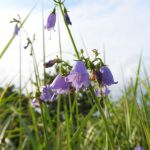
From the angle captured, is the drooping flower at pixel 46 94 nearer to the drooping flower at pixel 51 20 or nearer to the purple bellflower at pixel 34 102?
the purple bellflower at pixel 34 102

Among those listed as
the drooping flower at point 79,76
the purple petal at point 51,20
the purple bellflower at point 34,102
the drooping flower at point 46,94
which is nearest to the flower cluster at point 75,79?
the drooping flower at point 79,76

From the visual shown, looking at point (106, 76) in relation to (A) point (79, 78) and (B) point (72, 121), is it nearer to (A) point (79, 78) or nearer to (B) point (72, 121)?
(A) point (79, 78)

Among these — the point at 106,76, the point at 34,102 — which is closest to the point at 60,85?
the point at 106,76

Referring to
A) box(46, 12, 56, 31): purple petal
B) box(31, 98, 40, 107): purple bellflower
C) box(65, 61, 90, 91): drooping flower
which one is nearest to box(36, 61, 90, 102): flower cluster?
box(65, 61, 90, 91): drooping flower

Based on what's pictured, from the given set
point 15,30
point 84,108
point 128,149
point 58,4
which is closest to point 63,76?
point 58,4

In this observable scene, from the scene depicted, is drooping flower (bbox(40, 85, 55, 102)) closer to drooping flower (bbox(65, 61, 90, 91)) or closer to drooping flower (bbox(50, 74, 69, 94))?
drooping flower (bbox(50, 74, 69, 94))

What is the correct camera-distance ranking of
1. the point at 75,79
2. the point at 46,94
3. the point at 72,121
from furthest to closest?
the point at 72,121 < the point at 46,94 < the point at 75,79
